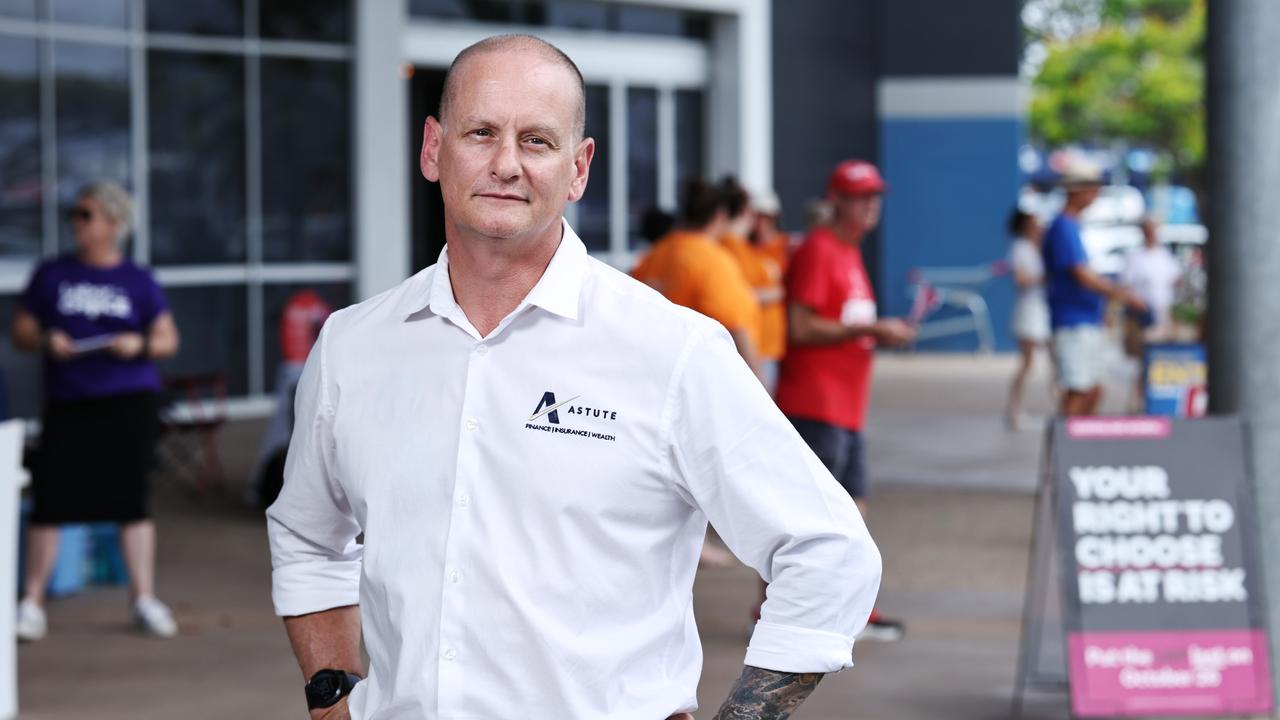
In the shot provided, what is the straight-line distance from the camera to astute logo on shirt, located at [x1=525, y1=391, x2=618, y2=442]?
2.34 m

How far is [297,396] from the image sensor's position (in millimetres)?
2643

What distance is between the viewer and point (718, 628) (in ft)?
25.6

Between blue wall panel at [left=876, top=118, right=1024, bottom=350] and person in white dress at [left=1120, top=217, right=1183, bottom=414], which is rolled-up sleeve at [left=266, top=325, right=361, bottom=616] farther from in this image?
blue wall panel at [left=876, top=118, right=1024, bottom=350]

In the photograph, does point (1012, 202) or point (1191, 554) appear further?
point (1012, 202)

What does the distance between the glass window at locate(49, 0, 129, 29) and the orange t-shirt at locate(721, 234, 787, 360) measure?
6440 mm

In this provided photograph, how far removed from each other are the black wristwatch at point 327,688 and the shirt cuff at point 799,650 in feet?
2.07

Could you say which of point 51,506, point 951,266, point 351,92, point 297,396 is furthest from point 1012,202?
point 297,396

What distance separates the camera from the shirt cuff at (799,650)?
2.34 meters

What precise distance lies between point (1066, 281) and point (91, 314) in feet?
20.6

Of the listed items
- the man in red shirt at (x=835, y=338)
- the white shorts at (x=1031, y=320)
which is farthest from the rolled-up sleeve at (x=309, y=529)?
the white shorts at (x=1031, y=320)

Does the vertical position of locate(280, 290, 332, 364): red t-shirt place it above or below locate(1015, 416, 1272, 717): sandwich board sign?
above

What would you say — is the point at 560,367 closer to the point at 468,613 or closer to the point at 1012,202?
the point at 468,613

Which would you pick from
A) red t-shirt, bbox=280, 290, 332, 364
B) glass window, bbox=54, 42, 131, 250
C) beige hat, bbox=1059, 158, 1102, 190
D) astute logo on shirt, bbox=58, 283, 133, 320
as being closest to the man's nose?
astute logo on shirt, bbox=58, 283, 133, 320

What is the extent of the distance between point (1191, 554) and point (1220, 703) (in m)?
0.49
